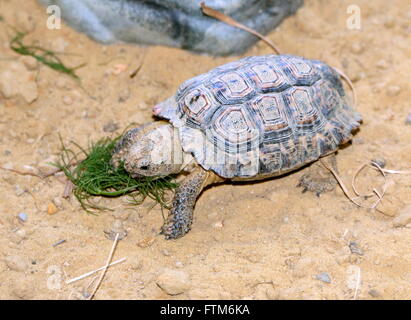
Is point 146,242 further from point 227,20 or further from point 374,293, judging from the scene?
point 227,20

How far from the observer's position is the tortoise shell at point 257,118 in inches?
161

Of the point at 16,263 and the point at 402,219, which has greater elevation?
the point at 402,219

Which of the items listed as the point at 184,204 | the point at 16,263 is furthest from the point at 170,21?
the point at 16,263

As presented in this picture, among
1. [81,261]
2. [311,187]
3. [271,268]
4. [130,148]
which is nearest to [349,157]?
[311,187]

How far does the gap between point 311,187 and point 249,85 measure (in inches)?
42.7

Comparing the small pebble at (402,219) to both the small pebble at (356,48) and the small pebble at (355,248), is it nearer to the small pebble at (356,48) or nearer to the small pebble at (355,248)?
the small pebble at (355,248)

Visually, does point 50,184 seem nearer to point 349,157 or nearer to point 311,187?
point 311,187

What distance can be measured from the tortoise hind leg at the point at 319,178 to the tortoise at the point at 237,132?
1 centimetres

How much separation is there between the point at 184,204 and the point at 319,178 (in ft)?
4.28

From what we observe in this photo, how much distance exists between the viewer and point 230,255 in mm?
→ 3832

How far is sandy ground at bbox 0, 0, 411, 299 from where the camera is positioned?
11.8ft

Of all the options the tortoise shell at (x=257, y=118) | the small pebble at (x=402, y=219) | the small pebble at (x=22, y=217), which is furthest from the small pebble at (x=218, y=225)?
the small pebble at (x=22, y=217)

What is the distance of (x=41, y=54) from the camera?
5.45 m

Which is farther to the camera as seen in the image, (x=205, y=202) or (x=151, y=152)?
(x=205, y=202)
